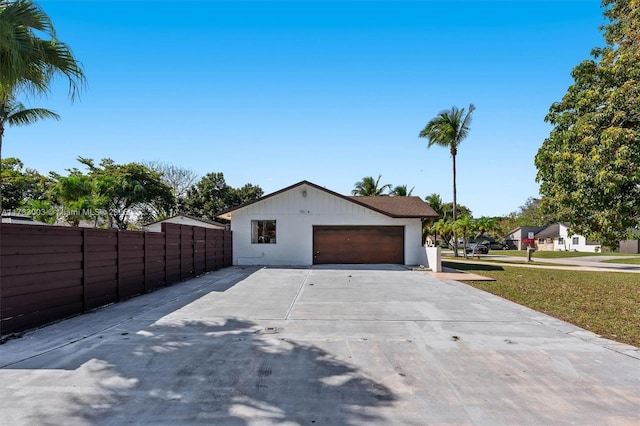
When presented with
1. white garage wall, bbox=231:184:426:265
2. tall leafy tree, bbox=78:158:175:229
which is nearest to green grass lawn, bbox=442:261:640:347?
white garage wall, bbox=231:184:426:265

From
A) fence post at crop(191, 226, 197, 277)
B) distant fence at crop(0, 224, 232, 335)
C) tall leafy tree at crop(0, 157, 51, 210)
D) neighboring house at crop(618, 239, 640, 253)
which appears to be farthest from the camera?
neighboring house at crop(618, 239, 640, 253)

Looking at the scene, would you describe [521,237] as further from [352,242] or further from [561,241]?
[352,242]

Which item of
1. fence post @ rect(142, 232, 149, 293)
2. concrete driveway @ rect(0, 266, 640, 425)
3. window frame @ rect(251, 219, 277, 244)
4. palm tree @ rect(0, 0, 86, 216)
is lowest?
concrete driveway @ rect(0, 266, 640, 425)

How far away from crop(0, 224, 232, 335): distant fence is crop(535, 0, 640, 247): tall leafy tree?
1148 cm

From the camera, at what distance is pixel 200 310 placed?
25.3 ft

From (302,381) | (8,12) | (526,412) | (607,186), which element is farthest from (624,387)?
(8,12)

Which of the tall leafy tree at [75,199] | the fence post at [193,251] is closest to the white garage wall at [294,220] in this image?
the fence post at [193,251]

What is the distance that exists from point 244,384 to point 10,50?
15.6 feet

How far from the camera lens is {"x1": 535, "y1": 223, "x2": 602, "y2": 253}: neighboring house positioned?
157 feet

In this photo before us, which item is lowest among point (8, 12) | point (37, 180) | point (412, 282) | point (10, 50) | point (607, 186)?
point (412, 282)

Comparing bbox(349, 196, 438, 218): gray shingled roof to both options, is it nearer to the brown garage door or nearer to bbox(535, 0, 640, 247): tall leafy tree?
the brown garage door

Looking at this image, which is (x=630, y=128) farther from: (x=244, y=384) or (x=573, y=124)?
(x=244, y=384)

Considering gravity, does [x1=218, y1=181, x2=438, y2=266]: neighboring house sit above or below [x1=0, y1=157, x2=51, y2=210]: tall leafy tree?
below

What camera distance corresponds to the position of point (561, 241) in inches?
2082
